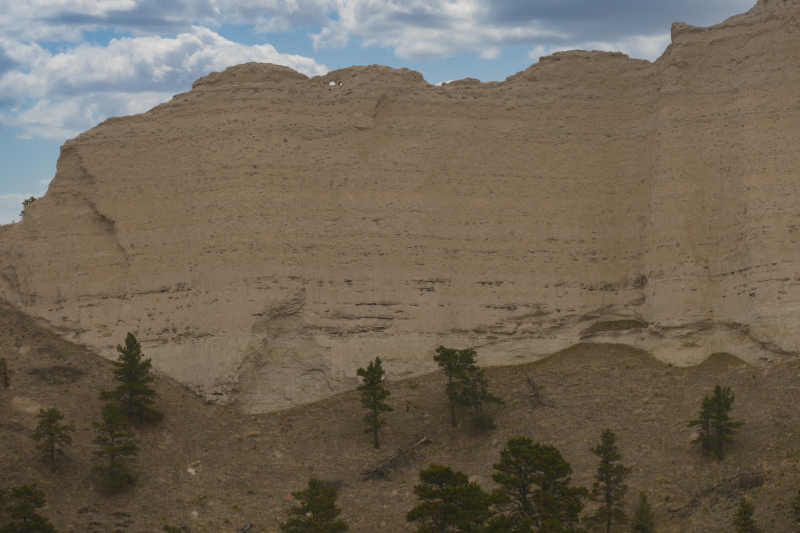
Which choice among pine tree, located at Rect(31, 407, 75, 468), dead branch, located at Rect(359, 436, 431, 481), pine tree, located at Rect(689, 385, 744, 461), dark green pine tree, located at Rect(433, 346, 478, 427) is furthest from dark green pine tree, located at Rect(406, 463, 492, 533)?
pine tree, located at Rect(31, 407, 75, 468)

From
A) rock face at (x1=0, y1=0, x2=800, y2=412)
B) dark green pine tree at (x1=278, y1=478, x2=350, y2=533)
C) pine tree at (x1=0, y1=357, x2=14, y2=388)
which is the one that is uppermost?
rock face at (x1=0, y1=0, x2=800, y2=412)

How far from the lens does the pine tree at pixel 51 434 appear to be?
34375 millimetres

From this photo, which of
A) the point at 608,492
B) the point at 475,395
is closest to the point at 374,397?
the point at 475,395

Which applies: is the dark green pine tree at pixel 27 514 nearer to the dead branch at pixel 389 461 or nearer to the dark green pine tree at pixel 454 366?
the dead branch at pixel 389 461

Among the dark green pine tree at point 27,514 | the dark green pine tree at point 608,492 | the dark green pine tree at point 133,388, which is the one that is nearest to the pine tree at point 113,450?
the dark green pine tree at point 133,388

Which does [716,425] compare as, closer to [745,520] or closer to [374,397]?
[745,520]

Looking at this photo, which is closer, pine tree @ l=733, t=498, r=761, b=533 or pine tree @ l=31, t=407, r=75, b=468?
pine tree @ l=733, t=498, r=761, b=533

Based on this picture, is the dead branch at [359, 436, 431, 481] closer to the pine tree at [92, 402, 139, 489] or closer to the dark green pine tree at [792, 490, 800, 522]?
the pine tree at [92, 402, 139, 489]

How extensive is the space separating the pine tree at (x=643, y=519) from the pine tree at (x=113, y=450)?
1984 cm

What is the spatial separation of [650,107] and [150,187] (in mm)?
27843

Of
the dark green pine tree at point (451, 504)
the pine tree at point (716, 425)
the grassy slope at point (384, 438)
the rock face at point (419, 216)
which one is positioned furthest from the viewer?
the rock face at point (419, 216)

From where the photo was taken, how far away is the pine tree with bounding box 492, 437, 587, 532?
27672mm

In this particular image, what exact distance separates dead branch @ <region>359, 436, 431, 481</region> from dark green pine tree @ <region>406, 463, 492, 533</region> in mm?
8680

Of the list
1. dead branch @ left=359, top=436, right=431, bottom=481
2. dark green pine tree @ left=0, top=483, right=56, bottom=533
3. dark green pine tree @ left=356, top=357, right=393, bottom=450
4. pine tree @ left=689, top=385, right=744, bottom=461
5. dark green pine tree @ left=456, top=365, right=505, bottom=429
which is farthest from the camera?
dark green pine tree @ left=456, top=365, right=505, bottom=429
